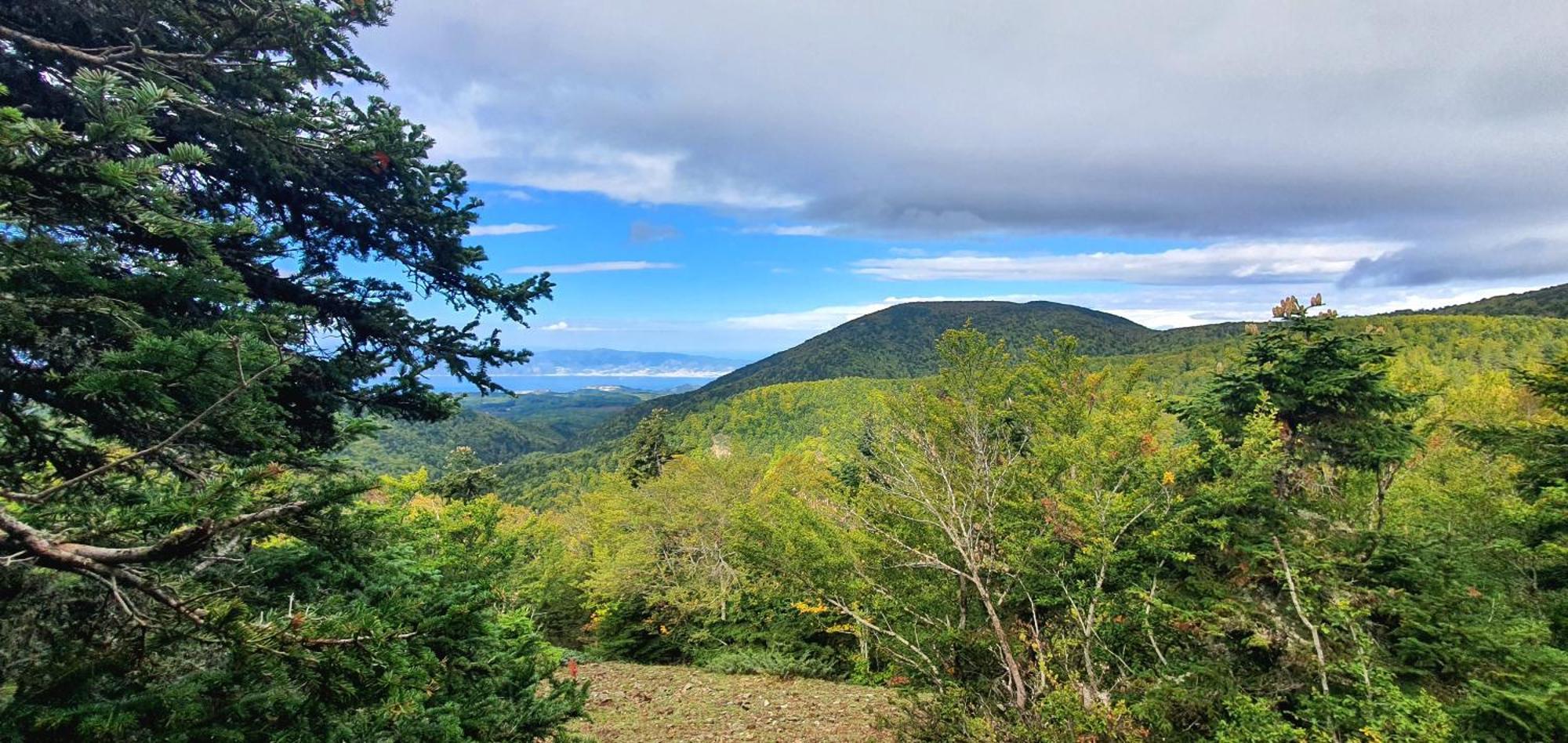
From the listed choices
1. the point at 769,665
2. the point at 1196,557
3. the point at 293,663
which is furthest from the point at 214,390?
the point at 769,665

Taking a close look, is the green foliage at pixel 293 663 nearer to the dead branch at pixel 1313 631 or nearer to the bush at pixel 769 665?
the dead branch at pixel 1313 631

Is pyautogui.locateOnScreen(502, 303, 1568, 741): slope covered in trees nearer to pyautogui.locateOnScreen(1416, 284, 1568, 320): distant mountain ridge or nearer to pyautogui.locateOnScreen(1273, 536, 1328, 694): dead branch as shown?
pyautogui.locateOnScreen(1273, 536, 1328, 694): dead branch

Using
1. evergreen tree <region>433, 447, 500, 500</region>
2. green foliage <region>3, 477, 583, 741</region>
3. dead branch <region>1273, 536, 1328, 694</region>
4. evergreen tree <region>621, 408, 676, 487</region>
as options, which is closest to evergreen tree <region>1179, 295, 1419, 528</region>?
dead branch <region>1273, 536, 1328, 694</region>

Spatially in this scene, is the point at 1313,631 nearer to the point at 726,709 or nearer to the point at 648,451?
the point at 726,709

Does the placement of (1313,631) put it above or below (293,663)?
below

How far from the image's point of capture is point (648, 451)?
3525 centimetres

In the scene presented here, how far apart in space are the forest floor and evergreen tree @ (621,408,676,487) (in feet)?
59.9

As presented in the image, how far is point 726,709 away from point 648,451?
24252 mm

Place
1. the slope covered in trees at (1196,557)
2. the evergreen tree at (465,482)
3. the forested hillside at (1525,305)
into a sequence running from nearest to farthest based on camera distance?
the slope covered in trees at (1196,557)
the evergreen tree at (465,482)
the forested hillside at (1525,305)

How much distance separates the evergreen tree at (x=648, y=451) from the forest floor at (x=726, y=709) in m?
18.3

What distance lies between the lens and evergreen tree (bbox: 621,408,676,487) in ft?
112

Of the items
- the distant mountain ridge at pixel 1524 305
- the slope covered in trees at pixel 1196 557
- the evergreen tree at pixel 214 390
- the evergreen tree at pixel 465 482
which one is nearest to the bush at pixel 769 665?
the slope covered in trees at pixel 1196 557

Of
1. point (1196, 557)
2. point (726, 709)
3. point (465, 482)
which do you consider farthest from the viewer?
point (465, 482)

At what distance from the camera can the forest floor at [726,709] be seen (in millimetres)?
10289
